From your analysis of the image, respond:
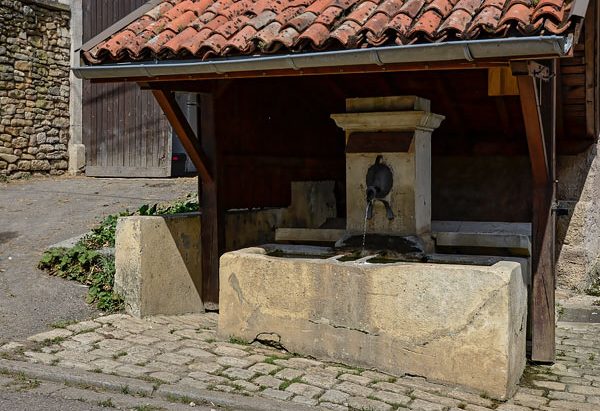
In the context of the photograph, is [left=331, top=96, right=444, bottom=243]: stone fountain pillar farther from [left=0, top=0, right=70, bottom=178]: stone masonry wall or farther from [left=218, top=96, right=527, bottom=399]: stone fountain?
[left=0, top=0, right=70, bottom=178]: stone masonry wall

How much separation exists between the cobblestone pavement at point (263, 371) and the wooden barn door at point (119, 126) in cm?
698

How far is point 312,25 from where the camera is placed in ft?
16.3

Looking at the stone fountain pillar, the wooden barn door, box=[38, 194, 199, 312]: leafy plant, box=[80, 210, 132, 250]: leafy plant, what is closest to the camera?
the stone fountain pillar

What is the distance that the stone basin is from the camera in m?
4.63

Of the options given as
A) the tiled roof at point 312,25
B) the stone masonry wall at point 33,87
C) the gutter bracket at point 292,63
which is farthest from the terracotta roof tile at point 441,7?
the stone masonry wall at point 33,87

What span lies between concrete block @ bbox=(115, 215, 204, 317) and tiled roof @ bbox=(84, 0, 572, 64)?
1.54 metres

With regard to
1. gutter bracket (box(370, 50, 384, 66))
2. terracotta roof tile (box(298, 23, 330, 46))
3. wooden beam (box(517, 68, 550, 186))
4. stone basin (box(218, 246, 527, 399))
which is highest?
terracotta roof tile (box(298, 23, 330, 46))

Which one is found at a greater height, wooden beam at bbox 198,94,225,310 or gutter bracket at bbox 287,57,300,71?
gutter bracket at bbox 287,57,300,71

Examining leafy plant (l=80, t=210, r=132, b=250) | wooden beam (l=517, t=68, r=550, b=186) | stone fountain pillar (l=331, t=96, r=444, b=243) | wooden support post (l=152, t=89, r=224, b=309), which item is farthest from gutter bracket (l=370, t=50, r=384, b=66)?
leafy plant (l=80, t=210, r=132, b=250)

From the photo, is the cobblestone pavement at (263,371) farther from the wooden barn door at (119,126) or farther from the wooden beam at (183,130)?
the wooden barn door at (119,126)

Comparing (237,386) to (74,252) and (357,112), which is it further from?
(74,252)

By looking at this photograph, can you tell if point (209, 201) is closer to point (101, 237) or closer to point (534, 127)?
point (101, 237)

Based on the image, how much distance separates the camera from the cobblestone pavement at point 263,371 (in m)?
4.48

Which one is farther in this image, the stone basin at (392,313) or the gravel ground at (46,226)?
the gravel ground at (46,226)
